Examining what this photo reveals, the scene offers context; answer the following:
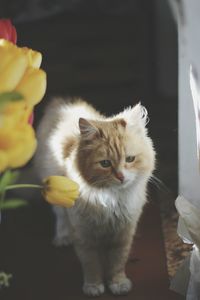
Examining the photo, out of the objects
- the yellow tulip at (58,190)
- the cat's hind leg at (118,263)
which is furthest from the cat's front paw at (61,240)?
the yellow tulip at (58,190)

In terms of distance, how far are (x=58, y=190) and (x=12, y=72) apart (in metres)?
0.19

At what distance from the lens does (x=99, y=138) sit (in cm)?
106

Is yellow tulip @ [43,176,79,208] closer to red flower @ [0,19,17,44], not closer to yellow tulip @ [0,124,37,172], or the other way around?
yellow tulip @ [0,124,37,172]

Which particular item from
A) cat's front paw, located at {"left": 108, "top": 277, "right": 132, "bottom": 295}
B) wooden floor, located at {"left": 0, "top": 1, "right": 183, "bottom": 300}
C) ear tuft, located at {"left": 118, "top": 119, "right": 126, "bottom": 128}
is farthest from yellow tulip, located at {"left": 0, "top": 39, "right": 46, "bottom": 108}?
cat's front paw, located at {"left": 108, "top": 277, "right": 132, "bottom": 295}

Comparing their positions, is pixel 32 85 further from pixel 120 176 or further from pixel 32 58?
pixel 120 176

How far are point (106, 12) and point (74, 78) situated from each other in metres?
0.17

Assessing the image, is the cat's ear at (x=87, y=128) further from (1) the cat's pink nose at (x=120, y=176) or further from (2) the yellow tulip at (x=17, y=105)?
(2) the yellow tulip at (x=17, y=105)

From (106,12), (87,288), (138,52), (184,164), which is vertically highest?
(106,12)

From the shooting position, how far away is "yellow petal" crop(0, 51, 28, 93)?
785 millimetres

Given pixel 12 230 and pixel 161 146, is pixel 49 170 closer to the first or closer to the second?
pixel 12 230

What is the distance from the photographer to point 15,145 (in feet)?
2.61

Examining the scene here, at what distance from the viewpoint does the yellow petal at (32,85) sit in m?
0.82

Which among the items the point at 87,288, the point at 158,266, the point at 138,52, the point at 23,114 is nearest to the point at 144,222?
the point at 158,266

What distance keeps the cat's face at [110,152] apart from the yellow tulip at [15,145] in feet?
0.79
